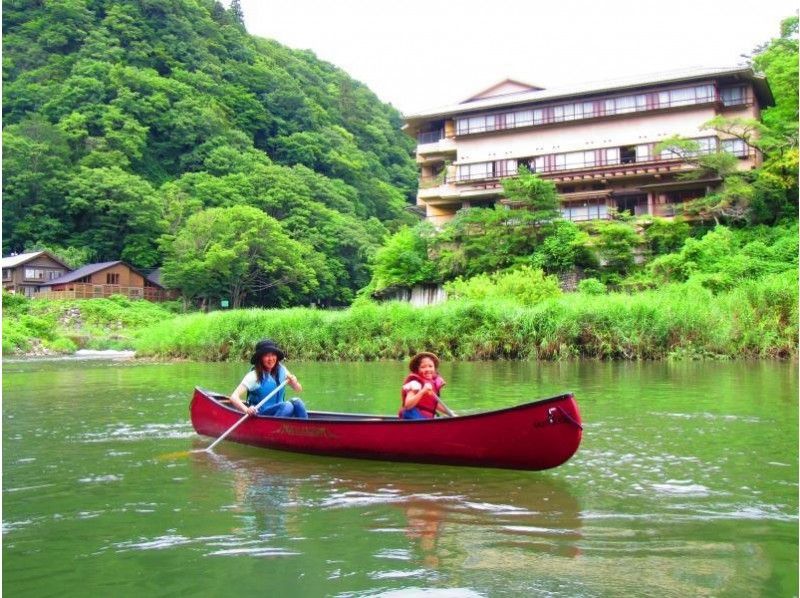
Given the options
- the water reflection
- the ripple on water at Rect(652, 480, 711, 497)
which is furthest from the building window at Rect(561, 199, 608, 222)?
the ripple on water at Rect(652, 480, 711, 497)

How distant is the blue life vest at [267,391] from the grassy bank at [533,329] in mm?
14268

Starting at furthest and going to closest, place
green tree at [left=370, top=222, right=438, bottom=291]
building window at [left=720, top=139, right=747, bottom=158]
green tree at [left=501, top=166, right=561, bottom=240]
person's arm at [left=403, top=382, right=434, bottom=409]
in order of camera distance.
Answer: green tree at [left=370, top=222, right=438, bottom=291], building window at [left=720, top=139, right=747, bottom=158], green tree at [left=501, top=166, right=561, bottom=240], person's arm at [left=403, top=382, right=434, bottom=409]

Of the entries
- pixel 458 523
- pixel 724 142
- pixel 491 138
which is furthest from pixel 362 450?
pixel 491 138

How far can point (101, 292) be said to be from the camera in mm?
50281

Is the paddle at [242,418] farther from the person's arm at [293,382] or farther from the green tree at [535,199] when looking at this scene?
the green tree at [535,199]

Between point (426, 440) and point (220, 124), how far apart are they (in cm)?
6958

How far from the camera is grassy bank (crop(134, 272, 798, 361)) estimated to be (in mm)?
20562

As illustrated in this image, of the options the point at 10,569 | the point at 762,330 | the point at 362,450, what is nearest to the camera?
the point at 10,569

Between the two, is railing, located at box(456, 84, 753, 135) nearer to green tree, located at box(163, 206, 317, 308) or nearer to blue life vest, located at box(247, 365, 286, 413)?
green tree, located at box(163, 206, 317, 308)

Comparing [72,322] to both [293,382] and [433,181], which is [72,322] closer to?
[433,181]

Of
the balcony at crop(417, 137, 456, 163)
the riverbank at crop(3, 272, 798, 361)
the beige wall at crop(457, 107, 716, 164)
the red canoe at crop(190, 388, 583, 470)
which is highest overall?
the balcony at crop(417, 137, 456, 163)

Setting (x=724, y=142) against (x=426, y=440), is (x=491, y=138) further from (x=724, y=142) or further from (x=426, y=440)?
(x=426, y=440)

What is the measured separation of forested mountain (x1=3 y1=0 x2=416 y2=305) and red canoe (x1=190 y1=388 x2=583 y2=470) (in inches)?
1673

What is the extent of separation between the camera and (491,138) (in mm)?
43938
